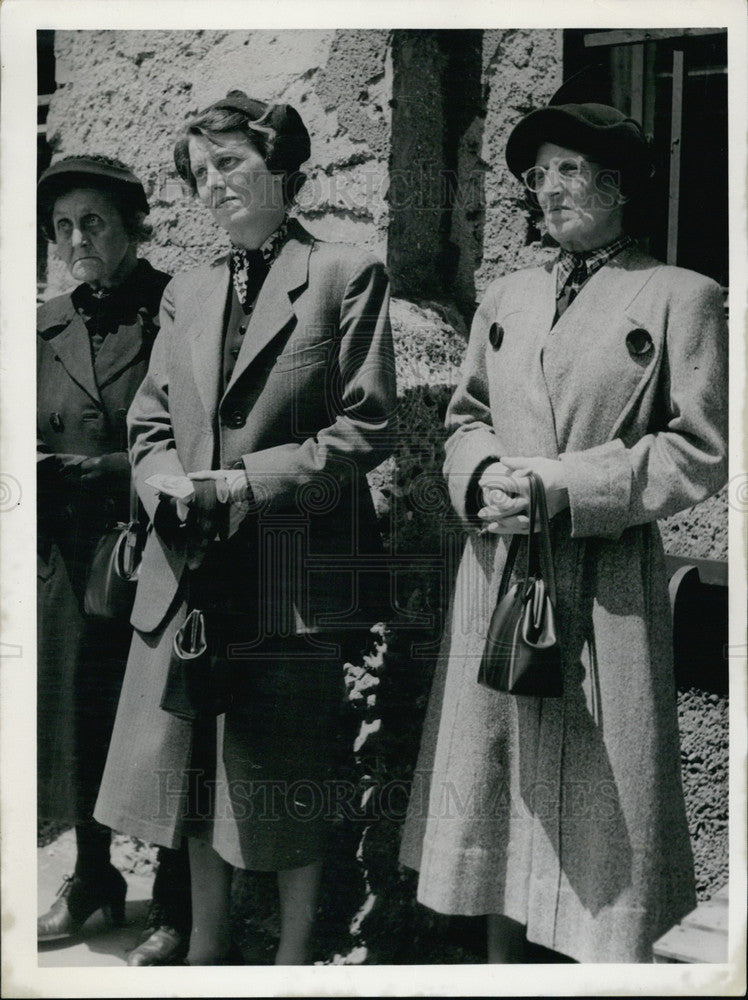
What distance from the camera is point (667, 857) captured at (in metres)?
3.73

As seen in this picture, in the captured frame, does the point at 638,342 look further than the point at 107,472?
No

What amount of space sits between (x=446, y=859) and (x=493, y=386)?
1.38m

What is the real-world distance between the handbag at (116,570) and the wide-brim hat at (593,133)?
160 cm

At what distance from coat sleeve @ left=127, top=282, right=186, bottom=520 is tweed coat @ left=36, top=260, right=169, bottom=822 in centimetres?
5

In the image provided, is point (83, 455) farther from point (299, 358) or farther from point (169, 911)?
point (169, 911)

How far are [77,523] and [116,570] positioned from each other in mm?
194

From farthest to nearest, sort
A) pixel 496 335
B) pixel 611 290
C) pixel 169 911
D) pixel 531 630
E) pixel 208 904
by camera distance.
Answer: pixel 169 911 < pixel 208 904 < pixel 496 335 < pixel 611 290 < pixel 531 630

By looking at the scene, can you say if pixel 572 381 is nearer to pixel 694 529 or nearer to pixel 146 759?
pixel 694 529

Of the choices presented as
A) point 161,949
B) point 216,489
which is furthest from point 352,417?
point 161,949

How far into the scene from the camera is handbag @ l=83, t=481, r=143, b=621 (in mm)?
4043

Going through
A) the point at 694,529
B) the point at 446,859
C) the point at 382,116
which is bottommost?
the point at 446,859

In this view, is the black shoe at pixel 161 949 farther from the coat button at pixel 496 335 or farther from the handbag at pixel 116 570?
the coat button at pixel 496 335

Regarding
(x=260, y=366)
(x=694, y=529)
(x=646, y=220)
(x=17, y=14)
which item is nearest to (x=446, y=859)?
(x=694, y=529)

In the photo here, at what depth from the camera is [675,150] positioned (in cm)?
404
